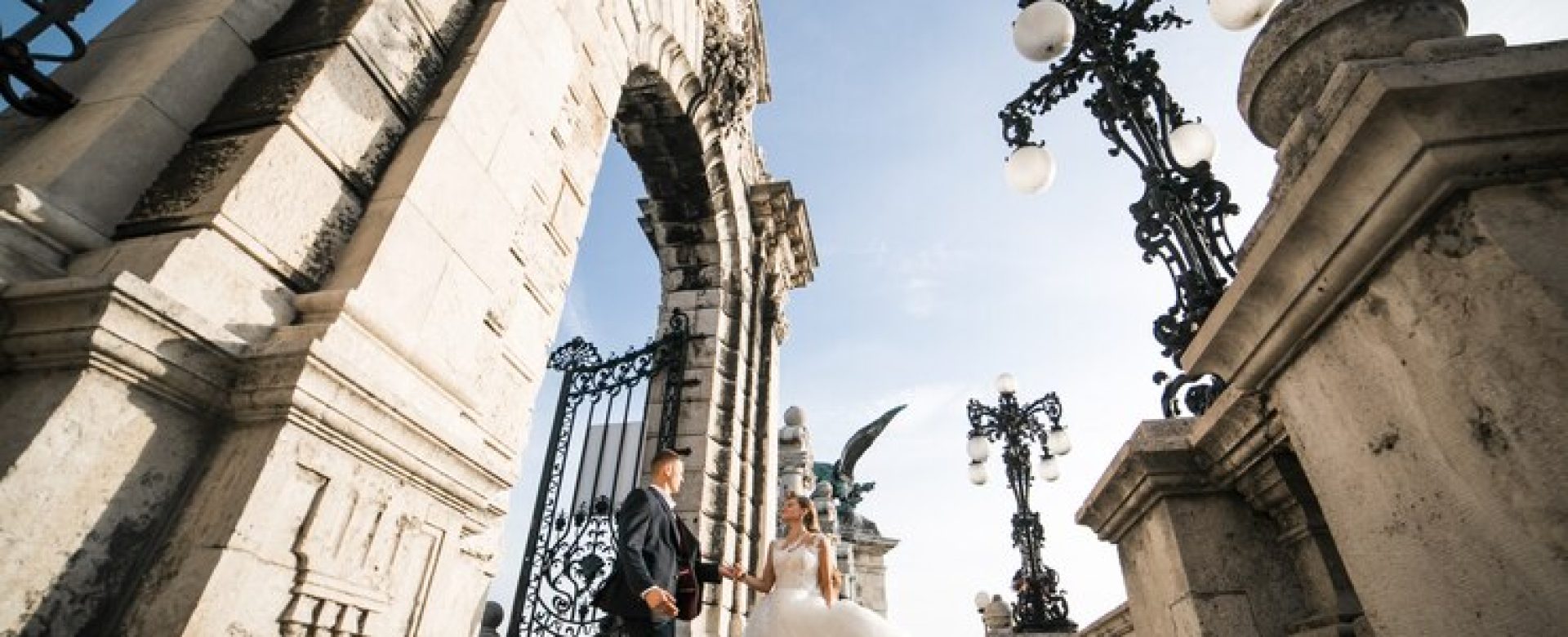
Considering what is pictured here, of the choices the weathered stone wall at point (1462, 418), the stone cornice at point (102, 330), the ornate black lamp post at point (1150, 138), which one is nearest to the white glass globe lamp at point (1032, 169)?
the ornate black lamp post at point (1150, 138)

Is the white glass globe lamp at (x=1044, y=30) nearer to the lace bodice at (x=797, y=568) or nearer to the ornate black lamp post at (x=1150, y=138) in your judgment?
the ornate black lamp post at (x=1150, y=138)

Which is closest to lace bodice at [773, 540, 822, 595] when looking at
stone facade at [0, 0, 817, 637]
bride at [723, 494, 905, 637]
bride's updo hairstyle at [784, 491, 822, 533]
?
bride at [723, 494, 905, 637]

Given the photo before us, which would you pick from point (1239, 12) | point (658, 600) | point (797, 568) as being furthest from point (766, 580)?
point (1239, 12)

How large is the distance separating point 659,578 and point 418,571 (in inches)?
63.7

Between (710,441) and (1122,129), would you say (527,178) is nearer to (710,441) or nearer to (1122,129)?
(1122,129)

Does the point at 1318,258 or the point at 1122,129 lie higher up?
the point at 1122,129

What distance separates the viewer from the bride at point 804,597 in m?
3.62

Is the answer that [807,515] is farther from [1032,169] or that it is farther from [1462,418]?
[1462,418]

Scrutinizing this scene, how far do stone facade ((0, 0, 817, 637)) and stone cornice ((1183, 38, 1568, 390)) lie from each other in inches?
91.4

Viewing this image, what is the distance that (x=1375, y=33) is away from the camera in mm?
1767

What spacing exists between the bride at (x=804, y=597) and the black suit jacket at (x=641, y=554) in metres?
0.53

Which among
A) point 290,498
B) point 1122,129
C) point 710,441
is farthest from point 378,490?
point 710,441

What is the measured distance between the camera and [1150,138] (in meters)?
3.37

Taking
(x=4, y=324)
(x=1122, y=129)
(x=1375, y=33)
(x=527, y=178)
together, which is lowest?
(x=4, y=324)
